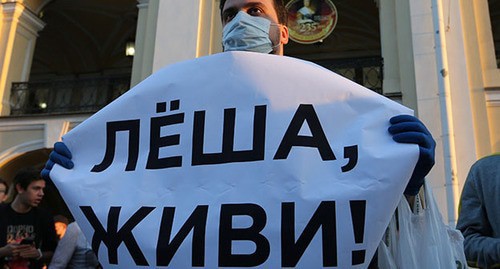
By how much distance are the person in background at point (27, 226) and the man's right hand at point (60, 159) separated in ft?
5.63

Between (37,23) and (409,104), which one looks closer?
(409,104)

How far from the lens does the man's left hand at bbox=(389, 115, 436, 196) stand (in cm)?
153

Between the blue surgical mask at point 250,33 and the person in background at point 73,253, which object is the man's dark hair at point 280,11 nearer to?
the blue surgical mask at point 250,33

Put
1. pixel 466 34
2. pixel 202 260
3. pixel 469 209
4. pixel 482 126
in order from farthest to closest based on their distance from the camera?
pixel 466 34 < pixel 482 126 < pixel 469 209 < pixel 202 260

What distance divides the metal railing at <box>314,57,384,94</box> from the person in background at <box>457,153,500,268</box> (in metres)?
6.19

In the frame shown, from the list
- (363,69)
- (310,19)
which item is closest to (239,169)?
(310,19)

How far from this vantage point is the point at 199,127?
1.78m

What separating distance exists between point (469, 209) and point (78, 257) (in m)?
3.41

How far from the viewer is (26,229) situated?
3602 mm

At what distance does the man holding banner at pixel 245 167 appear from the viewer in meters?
1.51

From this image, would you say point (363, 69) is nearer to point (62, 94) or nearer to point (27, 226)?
point (27, 226)

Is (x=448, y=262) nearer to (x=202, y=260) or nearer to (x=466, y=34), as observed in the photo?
(x=202, y=260)

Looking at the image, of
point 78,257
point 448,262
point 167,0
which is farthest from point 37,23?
point 448,262

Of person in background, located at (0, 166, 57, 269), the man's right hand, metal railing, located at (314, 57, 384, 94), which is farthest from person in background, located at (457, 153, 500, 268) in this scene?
metal railing, located at (314, 57, 384, 94)
